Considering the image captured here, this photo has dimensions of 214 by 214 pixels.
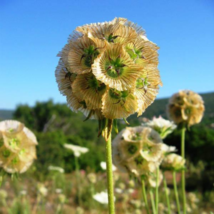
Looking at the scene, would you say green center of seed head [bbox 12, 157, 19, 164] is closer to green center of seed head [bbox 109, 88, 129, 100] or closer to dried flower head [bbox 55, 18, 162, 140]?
dried flower head [bbox 55, 18, 162, 140]

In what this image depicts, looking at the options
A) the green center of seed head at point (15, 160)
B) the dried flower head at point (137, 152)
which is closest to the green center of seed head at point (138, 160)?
the dried flower head at point (137, 152)

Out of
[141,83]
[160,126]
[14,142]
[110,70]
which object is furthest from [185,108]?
[110,70]

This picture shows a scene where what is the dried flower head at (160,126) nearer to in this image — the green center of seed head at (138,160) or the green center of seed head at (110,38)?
the green center of seed head at (138,160)

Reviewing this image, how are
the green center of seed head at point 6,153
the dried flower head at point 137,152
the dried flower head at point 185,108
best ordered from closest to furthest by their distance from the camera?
the dried flower head at point 137,152
the green center of seed head at point 6,153
the dried flower head at point 185,108

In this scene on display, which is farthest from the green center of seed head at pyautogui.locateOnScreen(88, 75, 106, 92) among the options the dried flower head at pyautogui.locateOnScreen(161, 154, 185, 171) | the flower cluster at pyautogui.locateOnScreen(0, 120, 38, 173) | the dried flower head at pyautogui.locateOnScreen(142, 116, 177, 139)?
the dried flower head at pyautogui.locateOnScreen(161, 154, 185, 171)

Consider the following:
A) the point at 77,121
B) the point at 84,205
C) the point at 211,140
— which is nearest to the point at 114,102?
the point at 84,205

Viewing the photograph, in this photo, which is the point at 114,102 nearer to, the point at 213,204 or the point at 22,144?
the point at 22,144

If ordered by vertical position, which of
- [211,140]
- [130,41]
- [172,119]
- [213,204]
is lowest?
[213,204]

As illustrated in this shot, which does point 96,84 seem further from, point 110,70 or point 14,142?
point 14,142
